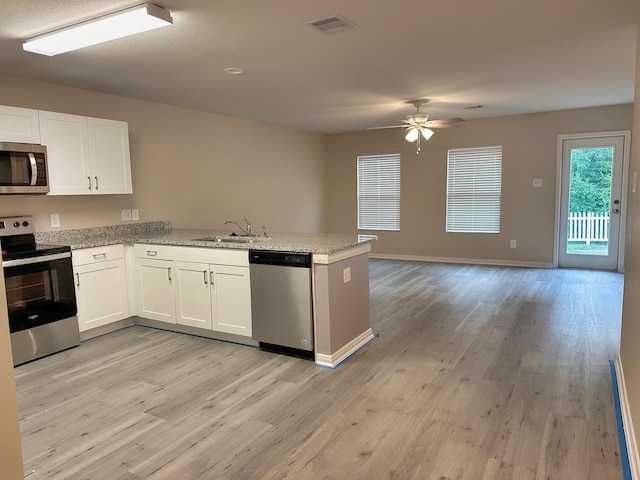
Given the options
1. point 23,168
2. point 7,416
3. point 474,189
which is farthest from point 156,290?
point 474,189

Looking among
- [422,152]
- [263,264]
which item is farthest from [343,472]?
A: [422,152]

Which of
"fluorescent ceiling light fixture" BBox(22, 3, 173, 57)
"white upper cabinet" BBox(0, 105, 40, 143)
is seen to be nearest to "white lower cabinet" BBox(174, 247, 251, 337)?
"white upper cabinet" BBox(0, 105, 40, 143)

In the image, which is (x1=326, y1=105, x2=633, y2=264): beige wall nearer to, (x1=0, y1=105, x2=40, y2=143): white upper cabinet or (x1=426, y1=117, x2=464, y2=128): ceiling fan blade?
(x1=426, y1=117, x2=464, y2=128): ceiling fan blade

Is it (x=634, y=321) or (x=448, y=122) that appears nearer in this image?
(x=634, y=321)

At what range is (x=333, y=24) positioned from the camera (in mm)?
2848

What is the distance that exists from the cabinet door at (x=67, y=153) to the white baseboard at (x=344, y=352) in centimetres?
270

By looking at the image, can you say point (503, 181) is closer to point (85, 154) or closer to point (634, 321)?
point (634, 321)

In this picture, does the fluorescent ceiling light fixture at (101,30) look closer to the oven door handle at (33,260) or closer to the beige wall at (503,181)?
the oven door handle at (33,260)

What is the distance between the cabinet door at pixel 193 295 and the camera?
3.93 metres

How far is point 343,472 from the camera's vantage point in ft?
6.90

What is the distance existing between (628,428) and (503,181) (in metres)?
5.55

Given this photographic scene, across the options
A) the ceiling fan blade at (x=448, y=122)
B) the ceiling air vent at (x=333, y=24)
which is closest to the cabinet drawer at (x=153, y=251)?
the ceiling air vent at (x=333, y=24)

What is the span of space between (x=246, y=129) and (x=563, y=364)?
5.15m

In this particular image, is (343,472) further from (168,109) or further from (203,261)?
(168,109)
